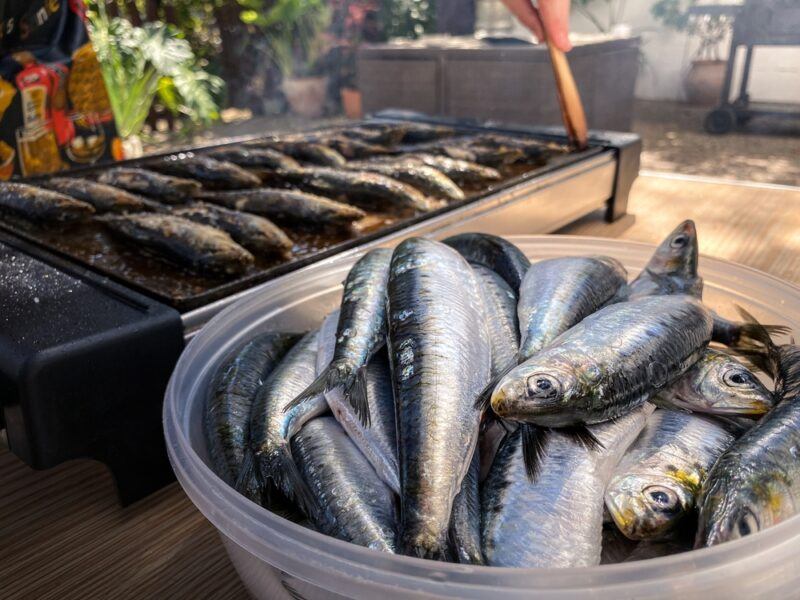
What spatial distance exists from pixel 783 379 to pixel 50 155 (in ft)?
7.50

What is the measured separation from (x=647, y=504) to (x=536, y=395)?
12 centimetres

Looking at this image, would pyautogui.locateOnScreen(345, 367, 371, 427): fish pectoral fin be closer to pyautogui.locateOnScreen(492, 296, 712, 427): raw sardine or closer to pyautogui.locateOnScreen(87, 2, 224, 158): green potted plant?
pyautogui.locateOnScreen(492, 296, 712, 427): raw sardine

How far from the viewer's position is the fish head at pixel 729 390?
62 cm

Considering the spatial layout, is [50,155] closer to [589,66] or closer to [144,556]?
[144,556]

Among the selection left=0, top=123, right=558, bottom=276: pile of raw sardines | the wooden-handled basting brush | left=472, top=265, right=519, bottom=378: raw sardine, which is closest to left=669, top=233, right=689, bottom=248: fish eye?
left=472, top=265, right=519, bottom=378: raw sardine

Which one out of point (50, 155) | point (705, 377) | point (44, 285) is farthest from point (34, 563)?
point (50, 155)

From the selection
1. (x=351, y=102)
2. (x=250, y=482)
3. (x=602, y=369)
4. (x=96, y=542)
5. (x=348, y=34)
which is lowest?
(x=351, y=102)

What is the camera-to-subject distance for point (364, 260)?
0.86 meters

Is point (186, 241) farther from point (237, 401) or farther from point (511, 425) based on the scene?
point (511, 425)

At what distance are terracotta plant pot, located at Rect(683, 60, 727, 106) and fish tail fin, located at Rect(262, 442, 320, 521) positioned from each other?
865 cm

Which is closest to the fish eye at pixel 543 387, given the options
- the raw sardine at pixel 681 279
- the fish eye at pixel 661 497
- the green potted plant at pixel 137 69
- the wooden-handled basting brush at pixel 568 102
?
the fish eye at pixel 661 497

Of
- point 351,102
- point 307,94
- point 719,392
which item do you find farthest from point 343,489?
point 307,94

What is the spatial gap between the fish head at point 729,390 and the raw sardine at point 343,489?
1.05 feet

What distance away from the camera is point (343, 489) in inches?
22.2
